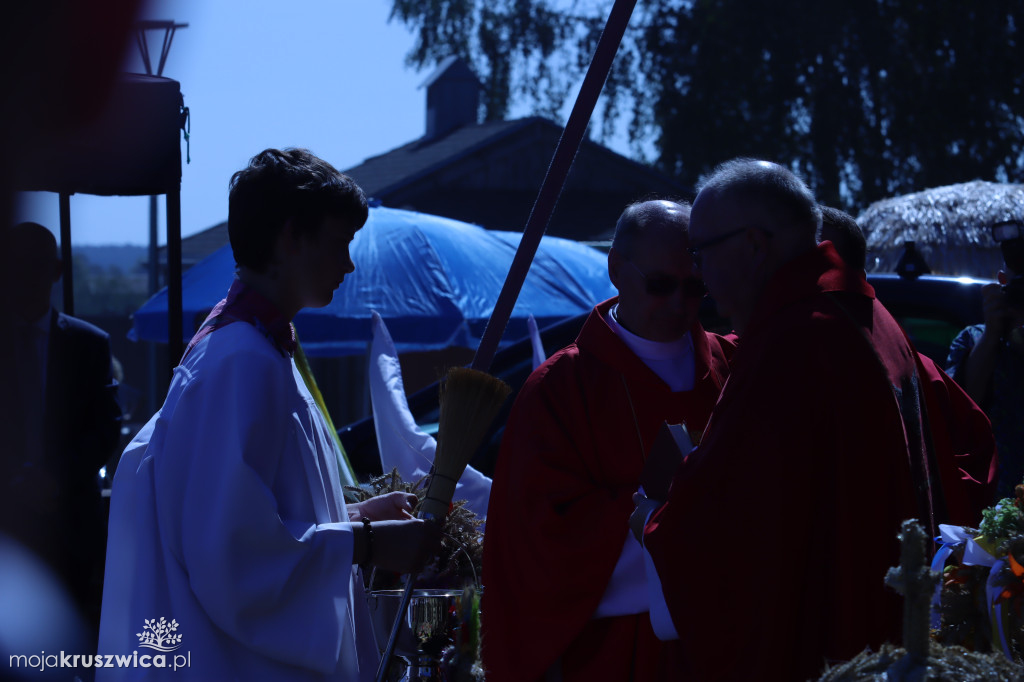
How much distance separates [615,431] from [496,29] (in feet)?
100

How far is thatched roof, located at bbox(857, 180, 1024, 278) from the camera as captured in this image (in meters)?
8.09

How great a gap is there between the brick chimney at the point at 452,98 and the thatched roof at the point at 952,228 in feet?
63.9

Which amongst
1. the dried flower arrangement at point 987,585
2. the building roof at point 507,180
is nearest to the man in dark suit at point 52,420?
the dried flower arrangement at point 987,585

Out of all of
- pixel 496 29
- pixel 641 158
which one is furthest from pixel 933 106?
pixel 496 29

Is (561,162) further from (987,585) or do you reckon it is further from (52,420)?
(52,420)

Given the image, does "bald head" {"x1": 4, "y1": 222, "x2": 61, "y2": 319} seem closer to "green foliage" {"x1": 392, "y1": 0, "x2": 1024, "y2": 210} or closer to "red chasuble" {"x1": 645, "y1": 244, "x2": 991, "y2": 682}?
"red chasuble" {"x1": 645, "y1": 244, "x2": 991, "y2": 682}

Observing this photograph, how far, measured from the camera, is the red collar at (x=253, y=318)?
88.5 inches

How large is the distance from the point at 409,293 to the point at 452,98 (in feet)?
63.1

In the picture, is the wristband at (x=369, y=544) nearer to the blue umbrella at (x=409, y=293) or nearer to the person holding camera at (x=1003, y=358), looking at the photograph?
the person holding camera at (x=1003, y=358)

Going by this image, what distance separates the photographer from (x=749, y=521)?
2.23m

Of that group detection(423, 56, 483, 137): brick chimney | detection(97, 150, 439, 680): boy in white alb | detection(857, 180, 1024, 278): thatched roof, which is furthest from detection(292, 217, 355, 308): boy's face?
detection(423, 56, 483, 137): brick chimney

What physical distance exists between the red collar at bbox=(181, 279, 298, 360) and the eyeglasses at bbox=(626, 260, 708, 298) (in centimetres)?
116

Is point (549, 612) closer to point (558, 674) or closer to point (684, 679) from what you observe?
point (558, 674)

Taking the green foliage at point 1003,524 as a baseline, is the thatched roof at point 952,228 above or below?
Result: above
